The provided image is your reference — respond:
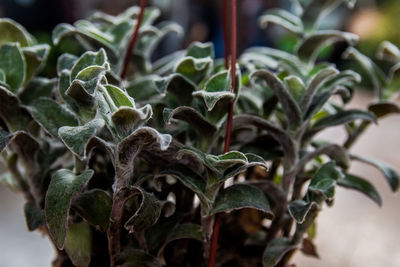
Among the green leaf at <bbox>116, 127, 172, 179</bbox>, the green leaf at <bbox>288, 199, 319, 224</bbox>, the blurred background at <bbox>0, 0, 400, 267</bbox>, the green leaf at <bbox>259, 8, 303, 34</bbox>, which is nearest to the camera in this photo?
the green leaf at <bbox>116, 127, 172, 179</bbox>

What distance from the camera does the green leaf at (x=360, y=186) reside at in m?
0.64

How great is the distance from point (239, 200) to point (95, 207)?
161 mm

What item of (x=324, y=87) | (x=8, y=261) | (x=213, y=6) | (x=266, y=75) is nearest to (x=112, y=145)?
(x=266, y=75)

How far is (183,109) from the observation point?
1.63 feet

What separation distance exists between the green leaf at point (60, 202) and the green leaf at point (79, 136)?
0.06m

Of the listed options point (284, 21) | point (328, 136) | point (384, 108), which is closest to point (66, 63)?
point (284, 21)

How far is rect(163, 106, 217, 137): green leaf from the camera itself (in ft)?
1.65

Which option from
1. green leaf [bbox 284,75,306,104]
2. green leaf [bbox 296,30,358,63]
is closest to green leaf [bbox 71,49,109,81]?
green leaf [bbox 284,75,306,104]

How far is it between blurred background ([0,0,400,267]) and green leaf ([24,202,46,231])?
72 cm

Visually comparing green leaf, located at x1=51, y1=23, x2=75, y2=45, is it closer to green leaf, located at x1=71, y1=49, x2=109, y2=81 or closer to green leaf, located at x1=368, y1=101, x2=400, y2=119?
green leaf, located at x1=71, y1=49, x2=109, y2=81

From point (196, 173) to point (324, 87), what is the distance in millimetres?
229

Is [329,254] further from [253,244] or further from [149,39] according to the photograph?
[149,39]

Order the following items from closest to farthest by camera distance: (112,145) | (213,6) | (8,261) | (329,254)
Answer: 1. (112,145)
2. (329,254)
3. (8,261)
4. (213,6)

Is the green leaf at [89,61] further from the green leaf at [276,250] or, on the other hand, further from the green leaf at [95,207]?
the green leaf at [276,250]
